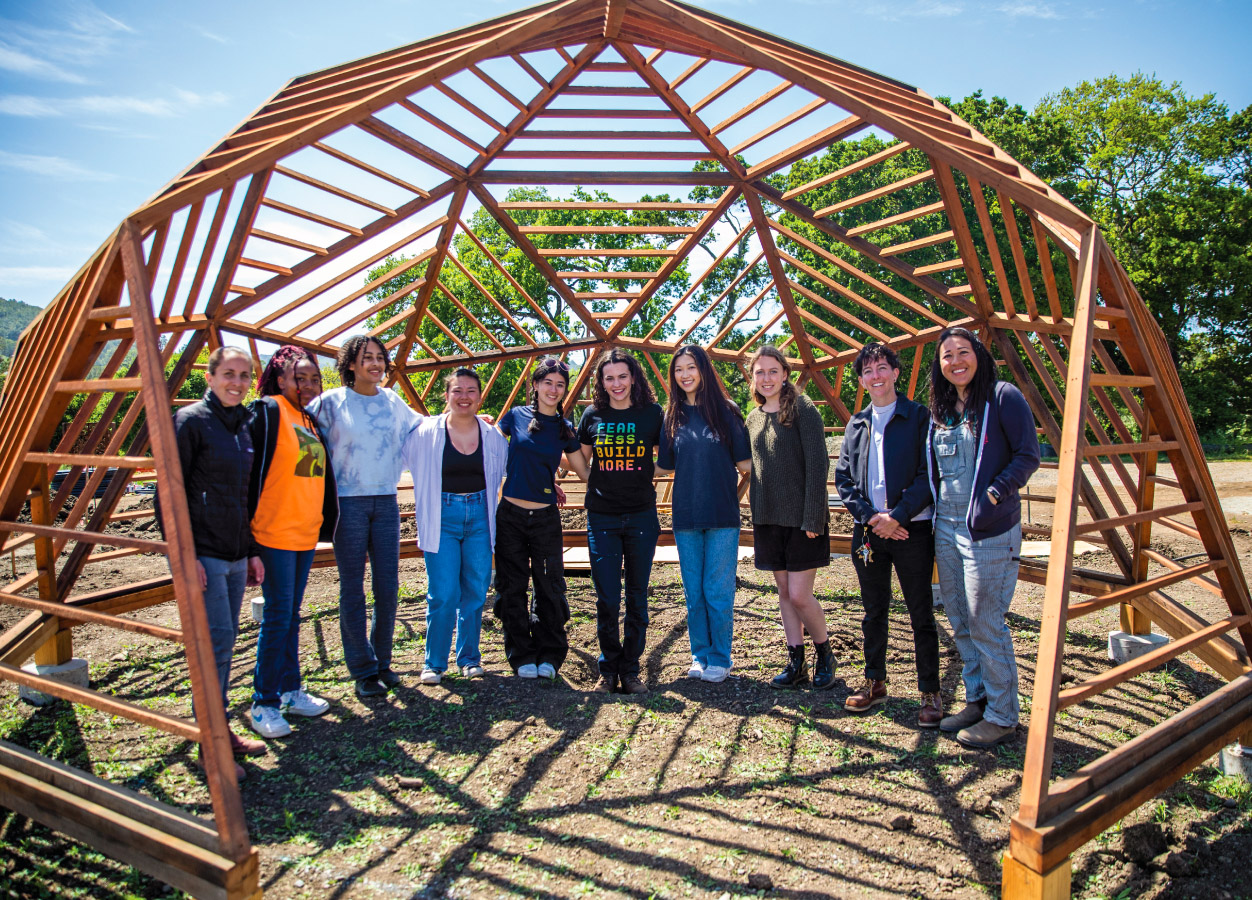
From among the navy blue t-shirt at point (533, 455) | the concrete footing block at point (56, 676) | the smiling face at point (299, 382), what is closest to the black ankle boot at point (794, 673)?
the navy blue t-shirt at point (533, 455)

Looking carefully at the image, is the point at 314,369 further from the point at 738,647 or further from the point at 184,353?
the point at 738,647

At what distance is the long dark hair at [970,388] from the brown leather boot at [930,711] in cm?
166

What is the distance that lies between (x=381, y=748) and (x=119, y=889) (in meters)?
1.37

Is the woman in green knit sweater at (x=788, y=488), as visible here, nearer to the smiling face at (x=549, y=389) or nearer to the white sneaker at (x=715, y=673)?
the white sneaker at (x=715, y=673)

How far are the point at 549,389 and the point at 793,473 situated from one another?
1724 millimetres

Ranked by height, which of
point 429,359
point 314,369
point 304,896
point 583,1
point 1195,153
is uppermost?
point 1195,153

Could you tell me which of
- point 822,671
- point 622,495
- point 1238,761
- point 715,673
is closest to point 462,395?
point 622,495

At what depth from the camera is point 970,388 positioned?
155 inches

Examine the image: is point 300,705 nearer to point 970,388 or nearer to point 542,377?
point 542,377

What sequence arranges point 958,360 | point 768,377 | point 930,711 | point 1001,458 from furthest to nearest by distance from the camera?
point 768,377
point 930,711
point 958,360
point 1001,458

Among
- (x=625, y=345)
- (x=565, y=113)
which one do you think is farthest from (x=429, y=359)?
(x=565, y=113)

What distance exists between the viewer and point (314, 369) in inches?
176

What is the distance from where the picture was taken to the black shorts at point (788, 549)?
455cm

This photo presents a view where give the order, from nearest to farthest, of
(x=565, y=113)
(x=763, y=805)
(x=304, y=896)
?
(x=304, y=896) → (x=763, y=805) → (x=565, y=113)
